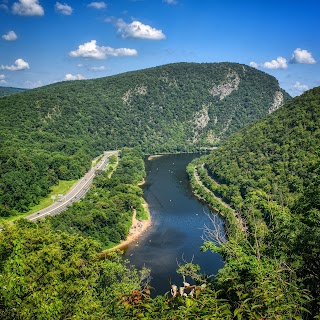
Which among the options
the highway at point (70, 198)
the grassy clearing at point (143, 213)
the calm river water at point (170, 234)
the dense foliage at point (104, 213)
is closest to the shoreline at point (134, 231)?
the grassy clearing at point (143, 213)

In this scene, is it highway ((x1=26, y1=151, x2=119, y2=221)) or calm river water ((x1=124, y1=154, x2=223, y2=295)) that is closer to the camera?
calm river water ((x1=124, y1=154, x2=223, y2=295))

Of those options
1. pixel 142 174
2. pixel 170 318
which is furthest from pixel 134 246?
pixel 170 318

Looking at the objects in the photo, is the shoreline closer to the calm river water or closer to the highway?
the calm river water

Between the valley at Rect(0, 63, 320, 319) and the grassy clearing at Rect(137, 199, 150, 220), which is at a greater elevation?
the valley at Rect(0, 63, 320, 319)

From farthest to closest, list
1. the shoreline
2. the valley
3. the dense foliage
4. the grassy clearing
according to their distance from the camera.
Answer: the grassy clearing
the shoreline
the dense foliage
the valley

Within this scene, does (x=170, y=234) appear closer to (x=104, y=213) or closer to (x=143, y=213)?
(x=143, y=213)

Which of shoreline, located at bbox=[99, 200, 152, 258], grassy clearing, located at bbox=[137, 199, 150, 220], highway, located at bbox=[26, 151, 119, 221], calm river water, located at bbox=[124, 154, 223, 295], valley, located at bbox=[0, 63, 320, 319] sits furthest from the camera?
highway, located at bbox=[26, 151, 119, 221]

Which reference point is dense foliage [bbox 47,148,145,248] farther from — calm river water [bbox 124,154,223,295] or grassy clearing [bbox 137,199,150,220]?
calm river water [bbox 124,154,223,295]

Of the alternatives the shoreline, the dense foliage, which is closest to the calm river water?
the shoreline
